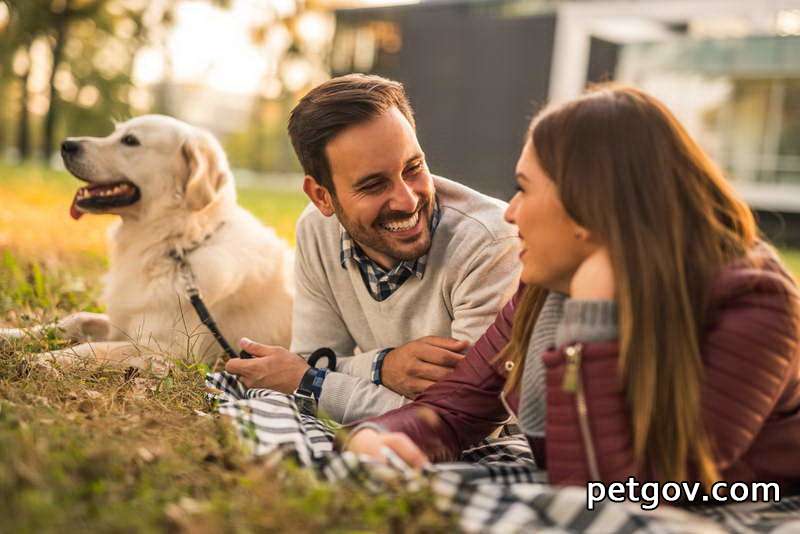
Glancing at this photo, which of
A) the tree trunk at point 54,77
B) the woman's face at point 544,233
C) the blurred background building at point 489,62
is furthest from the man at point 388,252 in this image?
the tree trunk at point 54,77

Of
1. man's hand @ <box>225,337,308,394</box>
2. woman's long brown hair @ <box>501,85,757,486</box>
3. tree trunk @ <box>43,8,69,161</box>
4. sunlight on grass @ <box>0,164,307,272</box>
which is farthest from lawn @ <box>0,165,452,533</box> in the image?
tree trunk @ <box>43,8,69,161</box>

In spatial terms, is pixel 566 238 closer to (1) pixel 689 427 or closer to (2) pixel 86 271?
(1) pixel 689 427

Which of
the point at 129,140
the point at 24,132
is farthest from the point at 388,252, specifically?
the point at 24,132

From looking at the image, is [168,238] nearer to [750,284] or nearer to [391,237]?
[391,237]

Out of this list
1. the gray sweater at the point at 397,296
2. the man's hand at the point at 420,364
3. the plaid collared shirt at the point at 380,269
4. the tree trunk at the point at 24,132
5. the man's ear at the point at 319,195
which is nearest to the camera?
the man's hand at the point at 420,364

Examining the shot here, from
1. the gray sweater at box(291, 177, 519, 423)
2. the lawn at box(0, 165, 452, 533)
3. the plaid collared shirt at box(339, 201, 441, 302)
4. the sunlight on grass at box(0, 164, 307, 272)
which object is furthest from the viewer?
the sunlight on grass at box(0, 164, 307, 272)

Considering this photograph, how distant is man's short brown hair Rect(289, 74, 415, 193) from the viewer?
112 inches

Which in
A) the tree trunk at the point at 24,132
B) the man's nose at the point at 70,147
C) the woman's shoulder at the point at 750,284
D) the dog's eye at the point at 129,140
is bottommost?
the tree trunk at the point at 24,132

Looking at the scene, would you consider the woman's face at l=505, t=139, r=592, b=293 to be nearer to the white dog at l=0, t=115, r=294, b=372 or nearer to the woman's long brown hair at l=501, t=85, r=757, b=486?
the woman's long brown hair at l=501, t=85, r=757, b=486

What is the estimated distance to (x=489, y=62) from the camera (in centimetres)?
Result: 2027

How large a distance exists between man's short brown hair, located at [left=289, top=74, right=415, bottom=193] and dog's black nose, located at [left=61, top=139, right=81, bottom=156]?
1304 mm

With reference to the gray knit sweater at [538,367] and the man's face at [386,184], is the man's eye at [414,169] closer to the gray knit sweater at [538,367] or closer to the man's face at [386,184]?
the man's face at [386,184]

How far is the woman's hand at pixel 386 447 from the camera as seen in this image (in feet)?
6.70

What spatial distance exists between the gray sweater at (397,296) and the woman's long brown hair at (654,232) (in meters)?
0.80
